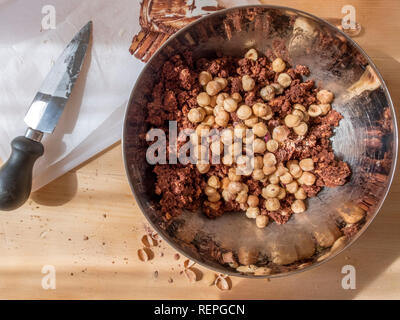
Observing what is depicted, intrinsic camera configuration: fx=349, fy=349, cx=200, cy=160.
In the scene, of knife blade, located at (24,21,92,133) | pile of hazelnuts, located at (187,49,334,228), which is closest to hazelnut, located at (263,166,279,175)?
pile of hazelnuts, located at (187,49,334,228)

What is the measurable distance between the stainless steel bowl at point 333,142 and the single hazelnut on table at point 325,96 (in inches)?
0.6

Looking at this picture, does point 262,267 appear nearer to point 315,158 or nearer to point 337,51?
point 315,158

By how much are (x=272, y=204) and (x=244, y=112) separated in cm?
20

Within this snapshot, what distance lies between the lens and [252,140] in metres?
0.72

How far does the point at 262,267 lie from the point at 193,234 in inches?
6.0

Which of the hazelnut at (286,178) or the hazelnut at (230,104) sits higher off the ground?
the hazelnut at (230,104)

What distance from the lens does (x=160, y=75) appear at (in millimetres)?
693

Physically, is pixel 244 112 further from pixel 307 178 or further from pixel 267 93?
pixel 307 178

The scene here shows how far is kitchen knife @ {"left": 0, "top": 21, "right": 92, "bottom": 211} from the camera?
70 centimetres

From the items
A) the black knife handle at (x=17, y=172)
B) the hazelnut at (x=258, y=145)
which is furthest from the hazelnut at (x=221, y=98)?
the black knife handle at (x=17, y=172)

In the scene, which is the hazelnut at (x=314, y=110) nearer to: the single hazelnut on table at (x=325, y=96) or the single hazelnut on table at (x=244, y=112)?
the single hazelnut on table at (x=325, y=96)

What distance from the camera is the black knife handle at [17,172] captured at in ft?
2.27

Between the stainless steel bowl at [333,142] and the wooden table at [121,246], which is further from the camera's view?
the wooden table at [121,246]

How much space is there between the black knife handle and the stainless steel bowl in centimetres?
22
